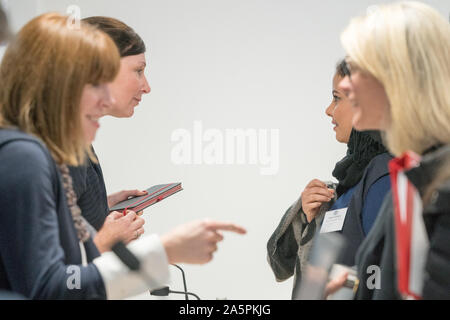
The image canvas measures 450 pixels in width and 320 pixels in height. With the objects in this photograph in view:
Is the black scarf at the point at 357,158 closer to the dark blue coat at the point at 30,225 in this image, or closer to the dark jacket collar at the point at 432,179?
the dark jacket collar at the point at 432,179

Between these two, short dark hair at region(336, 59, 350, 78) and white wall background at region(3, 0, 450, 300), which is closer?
short dark hair at region(336, 59, 350, 78)

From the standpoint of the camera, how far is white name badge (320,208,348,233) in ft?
5.15

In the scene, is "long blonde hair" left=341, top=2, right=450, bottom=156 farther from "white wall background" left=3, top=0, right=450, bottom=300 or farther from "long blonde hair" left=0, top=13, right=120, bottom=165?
"white wall background" left=3, top=0, right=450, bottom=300

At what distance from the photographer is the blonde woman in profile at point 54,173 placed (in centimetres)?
93

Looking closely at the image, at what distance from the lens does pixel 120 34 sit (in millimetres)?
1841

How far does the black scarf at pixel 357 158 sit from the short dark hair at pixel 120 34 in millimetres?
817

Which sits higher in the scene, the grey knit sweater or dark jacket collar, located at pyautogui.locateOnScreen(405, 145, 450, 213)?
dark jacket collar, located at pyautogui.locateOnScreen(405, 145, 450, 213)

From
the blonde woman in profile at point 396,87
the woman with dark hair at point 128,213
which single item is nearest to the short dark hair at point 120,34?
the woman with dark hair at point 128,213

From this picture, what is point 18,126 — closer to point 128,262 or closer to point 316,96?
point 128,262

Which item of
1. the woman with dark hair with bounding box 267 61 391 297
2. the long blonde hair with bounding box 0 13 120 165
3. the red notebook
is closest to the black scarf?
the woman with dark hair with bounding box 267 61 391 297

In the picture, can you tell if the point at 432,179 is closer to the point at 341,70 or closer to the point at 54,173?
the point at 54,173

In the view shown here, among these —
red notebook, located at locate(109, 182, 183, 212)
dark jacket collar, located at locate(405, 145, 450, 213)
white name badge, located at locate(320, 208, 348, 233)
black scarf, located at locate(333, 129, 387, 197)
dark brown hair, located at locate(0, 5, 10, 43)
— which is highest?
dark brown hair, located at locate(0, 5, 10, 43)

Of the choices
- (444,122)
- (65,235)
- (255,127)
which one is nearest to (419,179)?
(444,122)

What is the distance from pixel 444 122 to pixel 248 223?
1.54m
